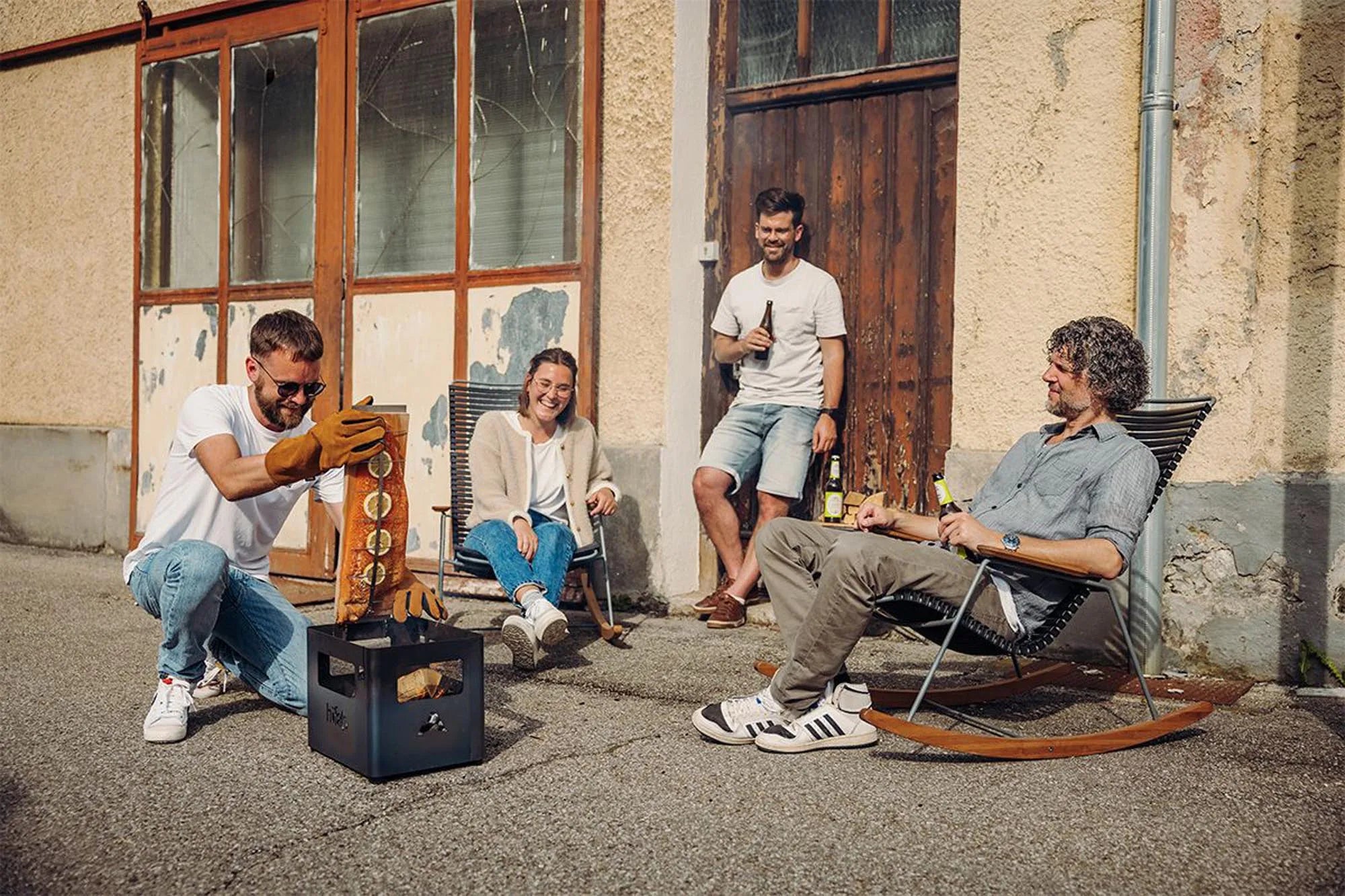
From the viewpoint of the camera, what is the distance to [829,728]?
12.5 feet

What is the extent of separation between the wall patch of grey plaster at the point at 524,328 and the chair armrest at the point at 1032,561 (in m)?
3.65

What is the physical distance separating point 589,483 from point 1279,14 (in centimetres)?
344

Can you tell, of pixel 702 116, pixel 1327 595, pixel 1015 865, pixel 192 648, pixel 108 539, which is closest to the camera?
pixel 1015 865

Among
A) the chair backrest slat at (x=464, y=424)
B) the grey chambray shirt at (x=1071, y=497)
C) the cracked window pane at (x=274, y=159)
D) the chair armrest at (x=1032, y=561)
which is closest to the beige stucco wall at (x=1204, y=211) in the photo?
the grey chambray shirt at (x=1071, y=497)

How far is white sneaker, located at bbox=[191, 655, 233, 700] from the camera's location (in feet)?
14.5

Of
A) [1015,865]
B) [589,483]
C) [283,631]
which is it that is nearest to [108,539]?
[589,483]

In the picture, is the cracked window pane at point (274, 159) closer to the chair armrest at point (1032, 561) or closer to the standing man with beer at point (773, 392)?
the standing man with beer at point (773, 392)

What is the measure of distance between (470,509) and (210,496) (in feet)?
6.14

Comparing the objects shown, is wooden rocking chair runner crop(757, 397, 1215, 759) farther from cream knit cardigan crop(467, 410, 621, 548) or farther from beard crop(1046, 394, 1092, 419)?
cream knit cardigan crop(467, 410, 621, 548)

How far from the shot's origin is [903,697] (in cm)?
423

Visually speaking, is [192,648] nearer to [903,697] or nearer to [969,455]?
[903,697]

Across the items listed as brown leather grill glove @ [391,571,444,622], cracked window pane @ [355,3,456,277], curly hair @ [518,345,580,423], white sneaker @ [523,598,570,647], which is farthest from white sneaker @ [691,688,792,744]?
cracked window pane @ [355,3,456,277]

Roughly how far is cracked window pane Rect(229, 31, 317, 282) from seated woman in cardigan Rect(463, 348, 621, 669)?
9.57 ft

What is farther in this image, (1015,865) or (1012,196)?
(1012,196)
